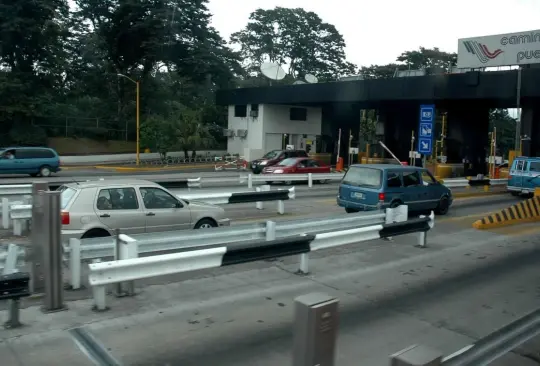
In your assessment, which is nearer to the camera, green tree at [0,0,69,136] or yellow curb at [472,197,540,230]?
yellow curb at [472,197,540,230]

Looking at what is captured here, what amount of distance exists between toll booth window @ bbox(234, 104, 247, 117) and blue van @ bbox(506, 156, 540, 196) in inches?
1167

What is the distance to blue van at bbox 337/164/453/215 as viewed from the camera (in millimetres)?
15867

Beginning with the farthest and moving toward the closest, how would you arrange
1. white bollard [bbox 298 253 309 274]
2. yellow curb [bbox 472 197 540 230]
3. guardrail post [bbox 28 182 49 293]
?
yellow curb [bbox 472 197 540 230], white bollard [bbox 298 253 309 274], guardrail post [bbox 28 182 49 293]

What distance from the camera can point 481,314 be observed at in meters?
8.03

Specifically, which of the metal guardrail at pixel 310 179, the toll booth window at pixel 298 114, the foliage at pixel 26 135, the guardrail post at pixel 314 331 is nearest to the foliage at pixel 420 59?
the toll booth window at pixel 298 114

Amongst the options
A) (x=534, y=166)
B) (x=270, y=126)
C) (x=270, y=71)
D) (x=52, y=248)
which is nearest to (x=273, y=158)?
(x=270, y=126)

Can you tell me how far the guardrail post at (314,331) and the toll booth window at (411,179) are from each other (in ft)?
45.6

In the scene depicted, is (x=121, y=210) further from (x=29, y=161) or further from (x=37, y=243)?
(x=29, y=161)

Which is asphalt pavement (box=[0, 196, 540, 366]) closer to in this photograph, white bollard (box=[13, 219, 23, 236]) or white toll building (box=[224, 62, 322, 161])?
white bollard (box=[13, 219, 23, 236])

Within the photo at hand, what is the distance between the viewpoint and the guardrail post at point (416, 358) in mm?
2621

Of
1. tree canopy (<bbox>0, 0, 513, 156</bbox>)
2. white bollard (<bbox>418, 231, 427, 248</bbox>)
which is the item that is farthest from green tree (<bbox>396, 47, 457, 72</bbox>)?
white bollard (<bbox>418, 231, 427, 248</bbox>)

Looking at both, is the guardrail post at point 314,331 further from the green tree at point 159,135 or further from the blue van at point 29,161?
the green tree at point 159,135

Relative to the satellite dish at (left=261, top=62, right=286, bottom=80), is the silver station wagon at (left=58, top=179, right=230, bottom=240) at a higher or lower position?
lower

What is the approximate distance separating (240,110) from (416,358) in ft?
164
